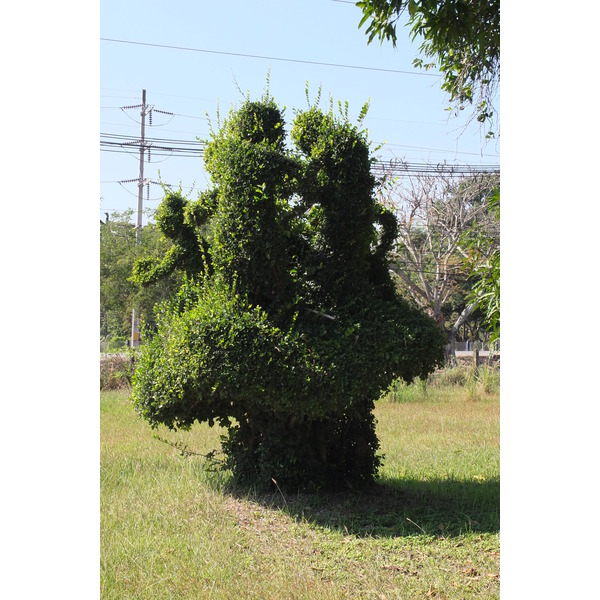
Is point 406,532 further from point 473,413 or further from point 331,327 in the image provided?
point 473,413

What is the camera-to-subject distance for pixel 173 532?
445 centimetres

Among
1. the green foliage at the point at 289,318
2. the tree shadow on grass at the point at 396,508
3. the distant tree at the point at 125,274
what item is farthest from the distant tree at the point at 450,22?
the distant tree at the point at 125,274

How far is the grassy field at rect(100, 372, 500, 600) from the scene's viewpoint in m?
3.55

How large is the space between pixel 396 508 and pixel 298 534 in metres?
0.95

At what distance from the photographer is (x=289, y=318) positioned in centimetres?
507

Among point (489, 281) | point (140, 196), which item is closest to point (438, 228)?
point (140, 196)

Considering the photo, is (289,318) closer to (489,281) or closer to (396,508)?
(489,281)

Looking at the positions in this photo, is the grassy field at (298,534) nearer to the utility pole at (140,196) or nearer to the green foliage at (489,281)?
the green foliage at (489,281)

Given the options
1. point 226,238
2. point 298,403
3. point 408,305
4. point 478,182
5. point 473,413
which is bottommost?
point 473,413

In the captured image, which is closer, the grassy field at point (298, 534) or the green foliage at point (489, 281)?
the grassy field at point (298, 534)

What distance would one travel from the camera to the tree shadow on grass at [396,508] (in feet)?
14.8
